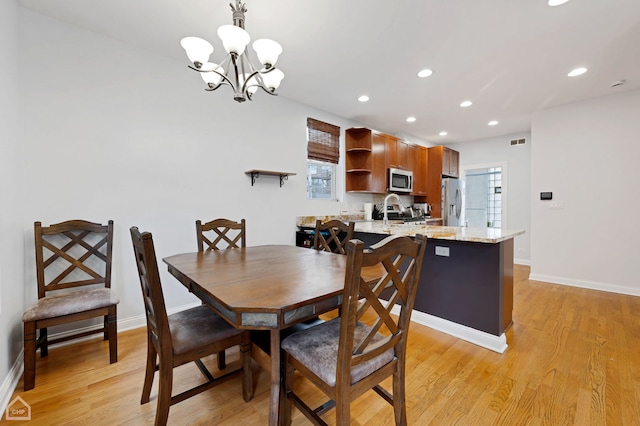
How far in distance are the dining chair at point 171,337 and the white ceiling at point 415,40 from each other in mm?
1842

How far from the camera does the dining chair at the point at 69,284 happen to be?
1705 mm

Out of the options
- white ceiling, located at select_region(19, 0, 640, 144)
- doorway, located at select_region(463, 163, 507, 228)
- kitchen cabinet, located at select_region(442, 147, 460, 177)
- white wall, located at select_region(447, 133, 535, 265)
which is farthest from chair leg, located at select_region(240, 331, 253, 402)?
doorway, located at select_region(463, 163, 507, 228)

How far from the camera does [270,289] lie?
125 centimetres

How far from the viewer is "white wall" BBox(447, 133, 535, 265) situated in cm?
518

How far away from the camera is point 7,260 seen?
5.60 ft

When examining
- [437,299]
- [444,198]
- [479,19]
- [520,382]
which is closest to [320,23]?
[479,19]

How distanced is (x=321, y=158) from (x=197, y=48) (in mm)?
2612

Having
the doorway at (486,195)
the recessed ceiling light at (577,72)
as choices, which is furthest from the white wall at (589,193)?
the doorway at (486,195)

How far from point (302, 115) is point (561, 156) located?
3787 millimetres

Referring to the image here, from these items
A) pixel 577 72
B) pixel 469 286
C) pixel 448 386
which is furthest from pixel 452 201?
pixel 448 386

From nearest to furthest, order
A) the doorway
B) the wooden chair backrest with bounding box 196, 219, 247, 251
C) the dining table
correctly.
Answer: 1. the dining table
2. the wooden chair backrest with bounding box 196, 219, 247, 251
3. the doorway

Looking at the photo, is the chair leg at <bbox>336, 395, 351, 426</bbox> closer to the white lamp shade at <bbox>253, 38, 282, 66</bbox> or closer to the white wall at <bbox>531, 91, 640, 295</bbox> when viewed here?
the white lamp shade at <bbox>253, 38, 282, 66</bbox>

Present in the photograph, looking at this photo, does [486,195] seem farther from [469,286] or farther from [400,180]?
[469,286]

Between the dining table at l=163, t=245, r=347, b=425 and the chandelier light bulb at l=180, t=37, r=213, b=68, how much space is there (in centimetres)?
125
